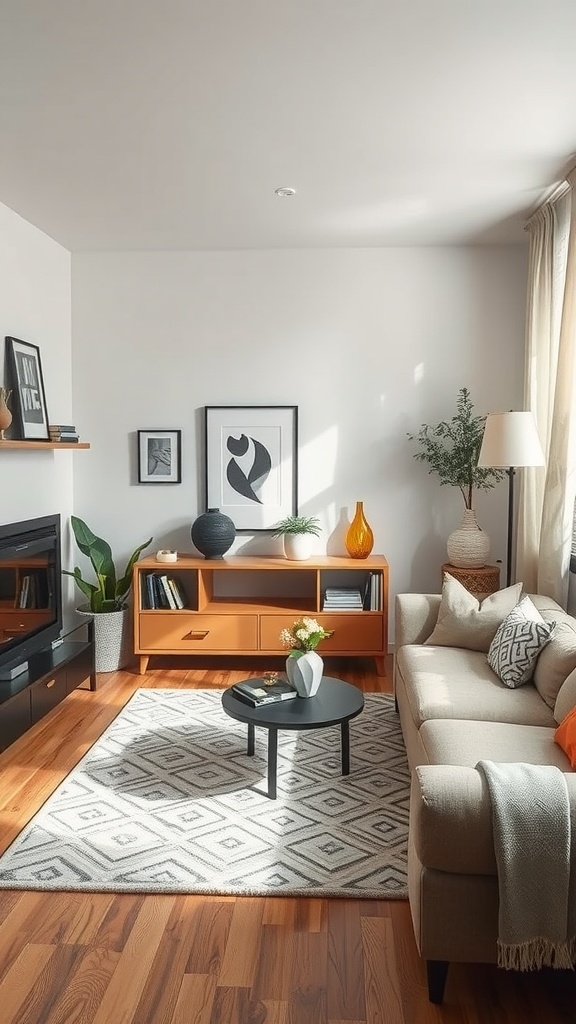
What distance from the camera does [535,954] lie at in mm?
1888

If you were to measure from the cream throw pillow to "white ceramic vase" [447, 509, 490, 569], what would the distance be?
3.42ft

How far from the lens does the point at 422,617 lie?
12.8 ft

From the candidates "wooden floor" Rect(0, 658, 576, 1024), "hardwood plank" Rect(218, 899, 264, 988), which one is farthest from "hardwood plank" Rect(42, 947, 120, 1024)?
"hardwood plank" Rect(218, 899, 264, 988)

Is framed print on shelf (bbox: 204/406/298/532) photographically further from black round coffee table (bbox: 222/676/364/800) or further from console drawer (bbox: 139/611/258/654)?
black round coffee table (bbox: 222/676/364/800)

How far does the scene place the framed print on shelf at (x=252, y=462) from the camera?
5227 millimetres

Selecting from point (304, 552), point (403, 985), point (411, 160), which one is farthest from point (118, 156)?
point (403, 985)

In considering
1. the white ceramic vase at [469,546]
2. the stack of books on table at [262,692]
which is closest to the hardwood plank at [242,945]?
the stack of books on table at [262,692]

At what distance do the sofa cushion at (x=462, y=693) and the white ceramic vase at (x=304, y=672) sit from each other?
0.39m

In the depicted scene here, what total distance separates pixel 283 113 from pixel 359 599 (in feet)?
9.01

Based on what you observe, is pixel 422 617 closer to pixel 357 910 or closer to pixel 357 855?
pixel 357 855

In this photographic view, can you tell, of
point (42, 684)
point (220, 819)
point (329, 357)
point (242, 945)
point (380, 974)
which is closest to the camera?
point (380, 974)

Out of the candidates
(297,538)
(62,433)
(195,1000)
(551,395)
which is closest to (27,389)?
(62,433)

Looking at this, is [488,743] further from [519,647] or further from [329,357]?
[329,357]

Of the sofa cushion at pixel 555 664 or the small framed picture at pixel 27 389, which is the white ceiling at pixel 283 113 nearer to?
the small framed picture at pixel 27 389
